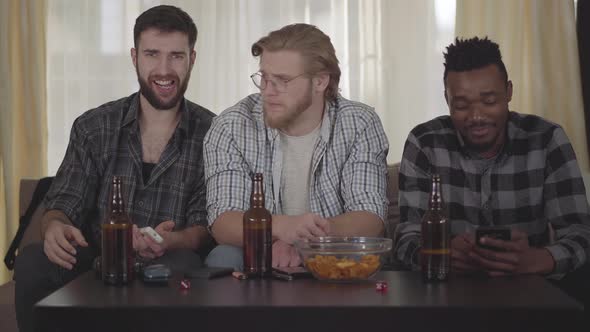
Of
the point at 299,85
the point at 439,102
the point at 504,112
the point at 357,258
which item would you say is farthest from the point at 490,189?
the point at 439,102

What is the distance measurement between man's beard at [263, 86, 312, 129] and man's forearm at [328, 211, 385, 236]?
1.15 feet

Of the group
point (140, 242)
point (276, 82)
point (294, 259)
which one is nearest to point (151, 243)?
point (140, 242)

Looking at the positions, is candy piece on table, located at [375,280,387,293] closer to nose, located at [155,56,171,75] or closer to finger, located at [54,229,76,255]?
finger, located at [54,229,76,255]

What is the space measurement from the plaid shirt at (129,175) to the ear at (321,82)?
46cm

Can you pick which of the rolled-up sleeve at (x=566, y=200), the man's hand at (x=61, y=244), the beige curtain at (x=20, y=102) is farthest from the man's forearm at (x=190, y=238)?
the beige curtain at (x=20, y=102)

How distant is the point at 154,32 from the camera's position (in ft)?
9.46

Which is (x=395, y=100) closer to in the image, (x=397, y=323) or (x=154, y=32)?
(x=154, y=32)

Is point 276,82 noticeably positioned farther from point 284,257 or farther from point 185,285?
point 185,285

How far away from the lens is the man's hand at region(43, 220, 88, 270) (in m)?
2.50

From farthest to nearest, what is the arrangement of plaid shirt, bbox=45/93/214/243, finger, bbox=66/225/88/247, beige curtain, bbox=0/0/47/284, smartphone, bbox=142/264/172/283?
beige curtain, bbox=0/0/47/284
plaid shirt, bbox=45/93/214/243
finger, bbox=66/225/88/247
smartphone, bbox=142/264/172/283

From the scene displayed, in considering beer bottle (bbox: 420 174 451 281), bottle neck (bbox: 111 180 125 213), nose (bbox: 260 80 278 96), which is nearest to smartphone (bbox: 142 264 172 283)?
bottle neck (bbox: 111 180 125 213)

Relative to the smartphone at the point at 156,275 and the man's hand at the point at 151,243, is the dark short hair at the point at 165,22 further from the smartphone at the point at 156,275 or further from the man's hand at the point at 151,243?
the smartphone at the point at 156,275

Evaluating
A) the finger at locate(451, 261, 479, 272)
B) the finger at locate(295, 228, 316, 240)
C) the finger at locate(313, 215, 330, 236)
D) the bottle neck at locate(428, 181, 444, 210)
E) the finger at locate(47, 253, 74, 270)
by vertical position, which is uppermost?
the bottle neck at locate(428, 181, 444, 210)

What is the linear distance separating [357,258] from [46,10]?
3.02m
